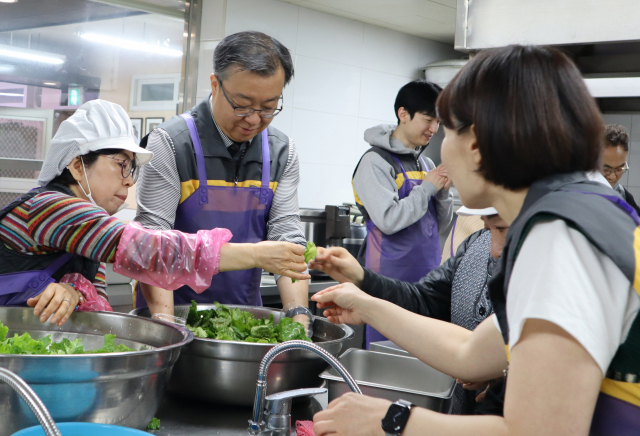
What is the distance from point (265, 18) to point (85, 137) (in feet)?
11.2

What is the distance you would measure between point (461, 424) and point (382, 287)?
106 cm

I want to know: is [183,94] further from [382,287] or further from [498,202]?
[498,202]

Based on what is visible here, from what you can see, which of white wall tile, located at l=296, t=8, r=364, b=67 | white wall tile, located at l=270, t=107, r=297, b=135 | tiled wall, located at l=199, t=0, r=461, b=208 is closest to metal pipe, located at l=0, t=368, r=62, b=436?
tiled wall, located at l=199, t=0, r=461, b=208

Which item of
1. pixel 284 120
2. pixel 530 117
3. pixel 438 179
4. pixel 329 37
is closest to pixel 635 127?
pixel 438 179

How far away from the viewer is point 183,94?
15.4 ft

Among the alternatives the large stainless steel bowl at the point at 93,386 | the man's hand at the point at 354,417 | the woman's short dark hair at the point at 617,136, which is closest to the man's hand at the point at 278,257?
the large stainless steel bowl at the point at 93,386

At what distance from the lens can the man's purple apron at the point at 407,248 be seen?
127 inches

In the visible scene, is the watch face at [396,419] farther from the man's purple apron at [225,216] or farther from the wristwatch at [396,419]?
the man's purple apron at [225,216]

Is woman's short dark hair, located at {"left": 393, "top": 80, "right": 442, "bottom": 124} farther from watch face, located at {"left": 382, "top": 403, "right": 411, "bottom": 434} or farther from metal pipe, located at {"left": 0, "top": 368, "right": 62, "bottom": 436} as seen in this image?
metal pipe, located at {"left": 0, "top": 368, "right": 62, "bottom": 436}

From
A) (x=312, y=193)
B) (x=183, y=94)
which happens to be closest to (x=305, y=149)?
(x=312, y=193)

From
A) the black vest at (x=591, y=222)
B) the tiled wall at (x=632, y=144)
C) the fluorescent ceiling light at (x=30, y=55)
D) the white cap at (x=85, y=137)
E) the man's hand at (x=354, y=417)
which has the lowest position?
the man's hand at (x=354, y=417)

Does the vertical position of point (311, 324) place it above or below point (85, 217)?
below

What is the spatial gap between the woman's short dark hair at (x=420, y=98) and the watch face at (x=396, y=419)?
98.1 inches

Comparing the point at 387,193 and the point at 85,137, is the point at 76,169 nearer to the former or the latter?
the point at 85,137
